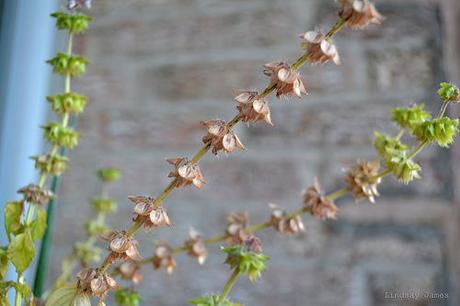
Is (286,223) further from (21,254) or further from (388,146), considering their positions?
(21,254)

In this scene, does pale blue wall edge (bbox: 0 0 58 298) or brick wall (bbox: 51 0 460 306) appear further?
pale blue wall edge (bbox: 0 0 58 298)

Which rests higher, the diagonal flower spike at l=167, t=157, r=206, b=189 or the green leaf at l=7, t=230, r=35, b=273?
the diagonal flower spike at l=167, t=157, r=206, b=189

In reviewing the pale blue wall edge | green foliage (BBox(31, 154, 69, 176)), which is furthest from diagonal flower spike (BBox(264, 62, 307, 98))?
the pale blue wall edge

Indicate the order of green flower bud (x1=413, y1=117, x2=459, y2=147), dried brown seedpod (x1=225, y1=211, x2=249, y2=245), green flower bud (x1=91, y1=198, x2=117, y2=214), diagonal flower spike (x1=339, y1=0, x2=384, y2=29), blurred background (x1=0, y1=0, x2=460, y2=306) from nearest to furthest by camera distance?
1. diagonal flower spike (x1=339, y1=0, x2=384, y2=29)
2. green flower bud (x1=413, y1=117, x2=459, y2=147)
3. dried brown seedpod (x1=225, y1=211, x2=249, y2=245)
4. green flower bud (x1=91, y1=198, x2=117, y2=214)
5. blurred background (x1=0, y1=0, x2=460, y2=306)

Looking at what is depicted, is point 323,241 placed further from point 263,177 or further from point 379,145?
point 379,145

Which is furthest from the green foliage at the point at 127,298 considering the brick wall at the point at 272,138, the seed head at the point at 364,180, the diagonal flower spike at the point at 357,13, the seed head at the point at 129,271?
the brick wall at the point at 272,138

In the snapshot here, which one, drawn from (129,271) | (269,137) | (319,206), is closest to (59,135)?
(129,271)

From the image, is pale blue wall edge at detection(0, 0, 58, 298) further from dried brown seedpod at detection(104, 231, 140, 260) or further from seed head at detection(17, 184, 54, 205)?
dried brown seedpod at detection(104, 231, 140, 260)

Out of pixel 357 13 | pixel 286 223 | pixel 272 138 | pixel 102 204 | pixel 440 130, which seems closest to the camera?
pixel 357 13
